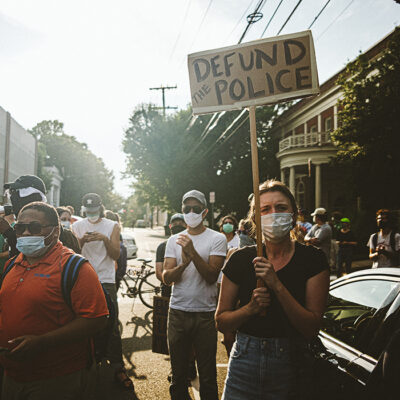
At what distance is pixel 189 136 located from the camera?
30531mm

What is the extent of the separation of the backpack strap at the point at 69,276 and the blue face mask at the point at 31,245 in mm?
199

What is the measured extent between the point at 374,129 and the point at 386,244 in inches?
379

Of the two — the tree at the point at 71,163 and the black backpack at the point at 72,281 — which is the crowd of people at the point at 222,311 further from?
the tree at the point at 71,163

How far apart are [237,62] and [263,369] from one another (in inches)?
74.5

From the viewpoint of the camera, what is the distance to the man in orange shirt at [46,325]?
6.79 ft

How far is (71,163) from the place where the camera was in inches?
2366

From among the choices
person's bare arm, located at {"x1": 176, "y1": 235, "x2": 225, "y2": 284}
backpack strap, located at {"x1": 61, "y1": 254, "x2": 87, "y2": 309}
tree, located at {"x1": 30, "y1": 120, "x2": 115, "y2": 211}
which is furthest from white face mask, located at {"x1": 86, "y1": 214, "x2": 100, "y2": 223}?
tree, located at {"x1": 30, "y1": 120, "x2": 115, "y2": 211}

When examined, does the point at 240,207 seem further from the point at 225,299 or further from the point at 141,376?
the point at 225,299

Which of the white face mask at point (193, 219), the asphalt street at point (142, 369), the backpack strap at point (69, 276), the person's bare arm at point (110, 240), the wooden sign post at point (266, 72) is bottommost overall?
the asphalt street at point (142, 369)

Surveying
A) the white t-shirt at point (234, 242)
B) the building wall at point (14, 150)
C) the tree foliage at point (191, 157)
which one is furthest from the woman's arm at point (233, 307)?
the tree foliage at point (191, 157)

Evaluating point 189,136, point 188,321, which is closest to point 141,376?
point 188,321

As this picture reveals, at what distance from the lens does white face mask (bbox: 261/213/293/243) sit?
2.09 meters

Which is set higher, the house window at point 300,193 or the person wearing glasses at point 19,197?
the house window at point 300,193

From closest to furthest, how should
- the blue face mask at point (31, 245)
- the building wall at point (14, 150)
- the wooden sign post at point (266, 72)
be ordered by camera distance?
the blue face mask at point (31, 245)
the wooden sign post at point (266, 72)
the building wall at point (14, 150)
